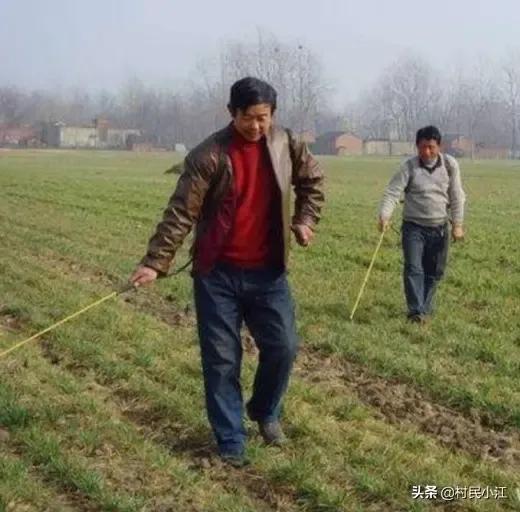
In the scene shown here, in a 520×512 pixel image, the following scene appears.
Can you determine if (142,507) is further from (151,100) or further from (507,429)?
(151,100)

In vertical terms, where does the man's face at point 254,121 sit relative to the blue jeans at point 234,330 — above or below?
above

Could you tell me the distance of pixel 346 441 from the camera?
5.51 metres

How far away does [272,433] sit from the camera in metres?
5.44

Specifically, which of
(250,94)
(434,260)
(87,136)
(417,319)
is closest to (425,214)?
(434,260)

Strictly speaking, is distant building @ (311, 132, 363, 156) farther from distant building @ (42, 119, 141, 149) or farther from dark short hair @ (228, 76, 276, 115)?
dark short hair @ (228, 76, 276, 115)

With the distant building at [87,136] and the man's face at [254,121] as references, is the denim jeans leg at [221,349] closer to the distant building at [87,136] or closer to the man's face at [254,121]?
the man's face at [254,121]

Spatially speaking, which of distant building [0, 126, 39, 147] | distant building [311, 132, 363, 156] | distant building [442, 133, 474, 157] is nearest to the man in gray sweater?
distant building [311, 132, 363, 156]

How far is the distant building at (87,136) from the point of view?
458ft

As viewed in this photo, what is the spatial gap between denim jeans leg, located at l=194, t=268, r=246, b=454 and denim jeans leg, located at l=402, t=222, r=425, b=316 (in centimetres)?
394

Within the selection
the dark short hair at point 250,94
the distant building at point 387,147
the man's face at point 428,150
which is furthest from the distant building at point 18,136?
the dark short hair at point 250,94

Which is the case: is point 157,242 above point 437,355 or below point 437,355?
above

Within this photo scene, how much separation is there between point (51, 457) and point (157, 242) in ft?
4.34

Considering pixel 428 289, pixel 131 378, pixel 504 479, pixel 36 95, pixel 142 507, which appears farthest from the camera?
pixel 36 95

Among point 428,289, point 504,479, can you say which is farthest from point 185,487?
point 428,289
